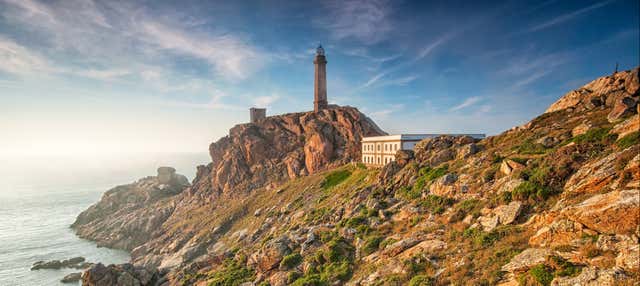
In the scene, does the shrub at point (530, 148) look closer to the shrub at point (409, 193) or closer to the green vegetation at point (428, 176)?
the green vegetation at point (428, 176)

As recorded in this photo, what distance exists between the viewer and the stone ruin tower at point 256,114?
8756cm

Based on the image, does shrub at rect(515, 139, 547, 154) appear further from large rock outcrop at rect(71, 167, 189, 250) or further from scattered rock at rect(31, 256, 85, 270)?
scattered rock at rect(31, 256, 85, 270)

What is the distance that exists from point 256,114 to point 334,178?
3736 centimetres

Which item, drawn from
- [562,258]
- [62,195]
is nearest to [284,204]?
[562,258]

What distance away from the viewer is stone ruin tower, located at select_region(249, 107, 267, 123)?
87562 mm

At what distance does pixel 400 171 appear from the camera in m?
38.9

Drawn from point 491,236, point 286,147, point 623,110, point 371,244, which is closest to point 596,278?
point 491,236

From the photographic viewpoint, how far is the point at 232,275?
3278 centimetres

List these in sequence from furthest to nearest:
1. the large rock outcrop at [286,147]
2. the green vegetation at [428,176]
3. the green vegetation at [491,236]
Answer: the large rock outcrop at [286,147] < the green vegetation at [428,176] < the green vegetation at [491,236]

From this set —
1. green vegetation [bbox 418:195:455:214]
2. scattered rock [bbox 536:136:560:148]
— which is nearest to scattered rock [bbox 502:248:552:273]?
green vegetation [bbox 418:195:455:214]

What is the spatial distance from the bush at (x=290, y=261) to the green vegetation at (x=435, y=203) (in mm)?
12609

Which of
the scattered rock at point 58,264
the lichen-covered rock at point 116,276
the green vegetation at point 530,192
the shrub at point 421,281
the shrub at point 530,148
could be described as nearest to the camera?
the shrub at point 421,281

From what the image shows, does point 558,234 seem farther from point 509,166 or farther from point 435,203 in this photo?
point 435,203

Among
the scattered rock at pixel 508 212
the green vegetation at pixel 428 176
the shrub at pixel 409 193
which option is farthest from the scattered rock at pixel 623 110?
the shrub at pixel 409 193
